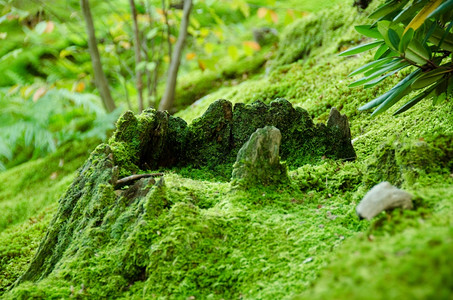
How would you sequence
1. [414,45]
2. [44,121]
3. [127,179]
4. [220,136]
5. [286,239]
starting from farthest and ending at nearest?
[44,121] < [220,136] < [127,179] < [414,45] < [286,239]

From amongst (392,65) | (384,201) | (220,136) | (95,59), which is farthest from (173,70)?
(384,201)

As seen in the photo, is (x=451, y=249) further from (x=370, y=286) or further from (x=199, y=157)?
(x=199, y=157)

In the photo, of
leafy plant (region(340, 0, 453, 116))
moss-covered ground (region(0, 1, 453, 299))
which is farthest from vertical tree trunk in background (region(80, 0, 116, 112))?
leafy plant (region(340, 0, 453, 116))

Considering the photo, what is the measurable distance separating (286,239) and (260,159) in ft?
1.56

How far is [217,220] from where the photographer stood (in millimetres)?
1713

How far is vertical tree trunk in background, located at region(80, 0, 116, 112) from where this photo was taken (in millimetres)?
4500

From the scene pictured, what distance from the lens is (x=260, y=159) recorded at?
192 centimetres

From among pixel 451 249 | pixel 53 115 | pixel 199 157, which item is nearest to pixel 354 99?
pixel 199 157

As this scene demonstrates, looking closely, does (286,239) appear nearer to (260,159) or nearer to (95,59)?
(260,159)

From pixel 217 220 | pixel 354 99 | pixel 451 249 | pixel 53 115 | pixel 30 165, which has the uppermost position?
pixel 53 115

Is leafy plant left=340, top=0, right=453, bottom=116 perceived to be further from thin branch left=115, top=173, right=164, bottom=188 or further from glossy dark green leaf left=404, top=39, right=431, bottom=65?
thin branch left=115, top=173, right=164, bottom=188

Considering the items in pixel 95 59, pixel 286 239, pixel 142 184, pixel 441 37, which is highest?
pixel 95 59

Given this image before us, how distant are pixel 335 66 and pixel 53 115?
3817 mm

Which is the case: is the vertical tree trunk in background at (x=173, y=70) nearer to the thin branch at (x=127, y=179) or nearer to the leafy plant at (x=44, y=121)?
the leafy plant at (x=44, y=121)
